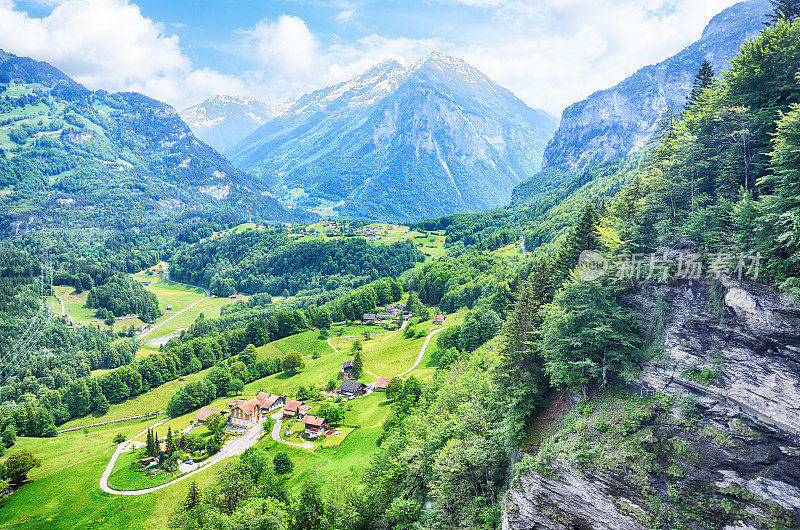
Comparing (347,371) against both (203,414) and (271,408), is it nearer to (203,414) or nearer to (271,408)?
(271,408)

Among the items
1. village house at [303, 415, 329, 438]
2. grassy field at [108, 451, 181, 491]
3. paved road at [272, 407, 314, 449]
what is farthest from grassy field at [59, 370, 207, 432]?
village house at [303, 415, 329, 438]

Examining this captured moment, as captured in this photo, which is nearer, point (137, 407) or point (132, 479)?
point (132, 479)

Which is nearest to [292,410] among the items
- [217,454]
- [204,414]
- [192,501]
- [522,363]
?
[217,454]

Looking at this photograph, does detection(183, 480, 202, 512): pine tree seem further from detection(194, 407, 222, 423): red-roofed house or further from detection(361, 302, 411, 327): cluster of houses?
detection(361, 302, 411, 327): cluster of houses

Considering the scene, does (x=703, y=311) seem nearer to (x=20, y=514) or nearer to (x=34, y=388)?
(x=20, y=514)

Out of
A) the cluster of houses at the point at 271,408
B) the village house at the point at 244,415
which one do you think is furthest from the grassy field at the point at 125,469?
the village house at the point at 244,415
